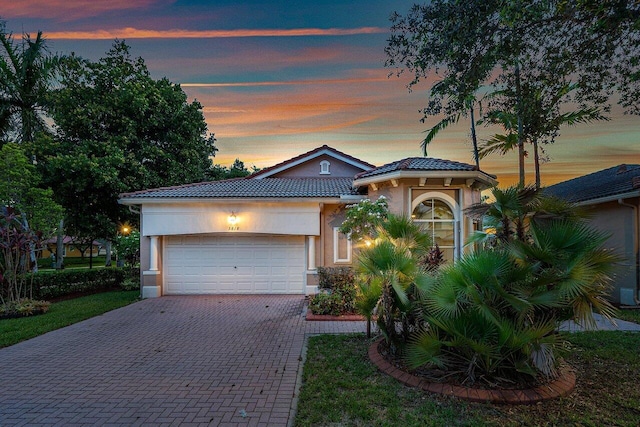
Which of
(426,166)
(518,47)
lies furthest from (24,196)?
(518,47)

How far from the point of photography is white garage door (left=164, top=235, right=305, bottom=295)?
40.0 ft

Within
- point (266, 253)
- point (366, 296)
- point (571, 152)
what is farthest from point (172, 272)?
point (571, 152)

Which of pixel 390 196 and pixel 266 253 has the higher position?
pixel 390 196

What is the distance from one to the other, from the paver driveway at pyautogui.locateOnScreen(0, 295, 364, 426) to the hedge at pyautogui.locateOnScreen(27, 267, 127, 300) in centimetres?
426

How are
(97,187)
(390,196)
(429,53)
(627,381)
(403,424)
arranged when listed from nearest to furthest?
(403,424), (627,381), (429,53), (390,196), (97,187)

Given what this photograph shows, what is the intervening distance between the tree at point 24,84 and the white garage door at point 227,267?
428 inches

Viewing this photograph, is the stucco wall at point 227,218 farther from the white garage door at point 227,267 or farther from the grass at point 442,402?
the grass at point 442,402

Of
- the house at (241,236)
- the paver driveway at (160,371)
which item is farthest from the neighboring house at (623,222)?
the paver driveway at (160,371)

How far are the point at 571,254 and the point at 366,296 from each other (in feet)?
10.7

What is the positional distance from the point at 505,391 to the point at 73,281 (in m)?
15.3

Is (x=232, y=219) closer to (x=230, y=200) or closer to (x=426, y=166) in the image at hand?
(x=230, y=200)

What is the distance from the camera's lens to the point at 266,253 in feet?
40.3

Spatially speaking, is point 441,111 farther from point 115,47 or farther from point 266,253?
point 115,47

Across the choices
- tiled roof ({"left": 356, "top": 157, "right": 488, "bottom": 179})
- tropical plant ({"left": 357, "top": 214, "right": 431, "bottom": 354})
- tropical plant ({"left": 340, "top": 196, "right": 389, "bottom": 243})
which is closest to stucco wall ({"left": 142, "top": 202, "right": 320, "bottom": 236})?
tropical plant ({"left": 340, "top": 196, "right": 389, "bottom": 243})
